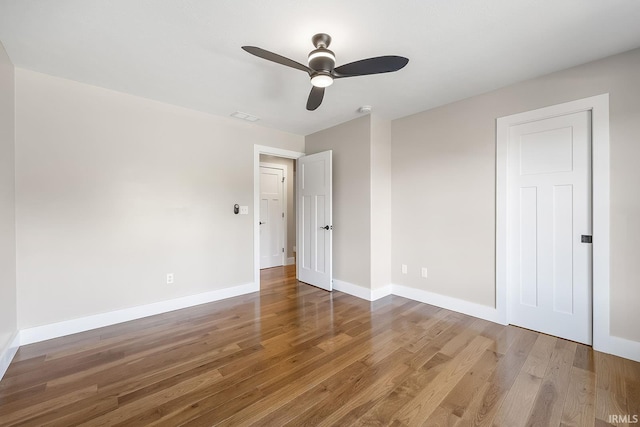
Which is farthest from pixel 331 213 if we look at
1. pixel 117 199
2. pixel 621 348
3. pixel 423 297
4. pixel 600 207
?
pixel 621 348

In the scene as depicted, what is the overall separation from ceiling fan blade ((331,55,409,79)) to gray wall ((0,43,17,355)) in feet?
8.58

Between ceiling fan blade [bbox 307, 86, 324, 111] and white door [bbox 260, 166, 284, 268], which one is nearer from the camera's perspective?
ceiling fan blade [bbox 307, 86, 324, 111]

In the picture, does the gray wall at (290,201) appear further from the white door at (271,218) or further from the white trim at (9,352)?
the white trim at (9,352)

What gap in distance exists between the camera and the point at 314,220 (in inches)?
165

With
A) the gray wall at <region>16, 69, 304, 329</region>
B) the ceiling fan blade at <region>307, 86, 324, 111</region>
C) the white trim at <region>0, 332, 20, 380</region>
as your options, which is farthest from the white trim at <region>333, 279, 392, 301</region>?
the white trim at <region>0, 332, 20, 380</region>

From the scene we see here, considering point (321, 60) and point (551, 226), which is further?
point (551, 226)

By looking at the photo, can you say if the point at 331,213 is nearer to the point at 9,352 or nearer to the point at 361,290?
the point at 361,290

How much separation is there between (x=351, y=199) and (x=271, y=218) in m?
2.36

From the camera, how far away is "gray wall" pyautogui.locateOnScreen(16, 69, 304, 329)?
2467 millimetres

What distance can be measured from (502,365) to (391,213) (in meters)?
2.13

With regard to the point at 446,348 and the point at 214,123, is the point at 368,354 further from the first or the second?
the point at 214,123

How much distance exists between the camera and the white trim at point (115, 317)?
2473mm

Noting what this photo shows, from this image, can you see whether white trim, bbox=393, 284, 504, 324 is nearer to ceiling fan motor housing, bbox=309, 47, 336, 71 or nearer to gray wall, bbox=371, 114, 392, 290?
gray wall, bbox=371, 114, 392, 290

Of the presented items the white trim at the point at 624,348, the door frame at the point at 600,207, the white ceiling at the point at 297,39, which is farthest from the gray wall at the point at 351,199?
the white trim at the point at 624,348
